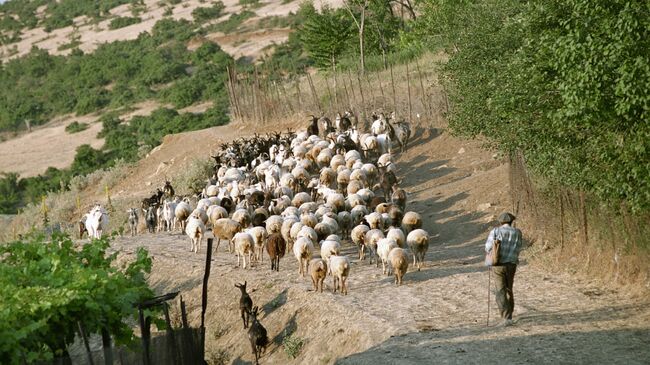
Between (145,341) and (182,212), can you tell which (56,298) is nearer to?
(145,341)

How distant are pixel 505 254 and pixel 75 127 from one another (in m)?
58.5

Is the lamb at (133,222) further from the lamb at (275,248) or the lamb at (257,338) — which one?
the lamb at (257,338)

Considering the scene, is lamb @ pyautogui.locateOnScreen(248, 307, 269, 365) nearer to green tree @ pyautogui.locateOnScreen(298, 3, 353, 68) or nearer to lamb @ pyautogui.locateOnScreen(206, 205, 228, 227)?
lamb @ pyautogui.locateOnScreen(206, 205, 228, 227)

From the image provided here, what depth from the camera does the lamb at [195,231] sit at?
84.1ft

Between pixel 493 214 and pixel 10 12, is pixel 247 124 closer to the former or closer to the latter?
pixel 493 214

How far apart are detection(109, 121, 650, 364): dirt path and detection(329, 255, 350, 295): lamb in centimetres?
28

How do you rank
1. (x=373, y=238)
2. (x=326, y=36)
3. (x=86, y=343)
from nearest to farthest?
(x=86, y=343), (x=373, y=238), (x=326, y=36)

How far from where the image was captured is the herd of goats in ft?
68.2

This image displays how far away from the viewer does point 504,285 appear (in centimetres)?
1570

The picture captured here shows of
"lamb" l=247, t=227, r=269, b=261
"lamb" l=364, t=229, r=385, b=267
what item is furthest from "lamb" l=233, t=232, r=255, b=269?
"lamb" l=364, t=229, r=385, b=267

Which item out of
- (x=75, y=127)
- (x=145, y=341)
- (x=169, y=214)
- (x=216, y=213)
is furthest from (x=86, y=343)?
(x=75, y=127)

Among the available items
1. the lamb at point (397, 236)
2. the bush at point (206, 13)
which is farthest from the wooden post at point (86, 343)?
the bush at point (206, 13)

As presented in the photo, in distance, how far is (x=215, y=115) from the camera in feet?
206

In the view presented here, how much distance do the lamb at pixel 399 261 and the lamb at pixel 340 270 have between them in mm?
838
